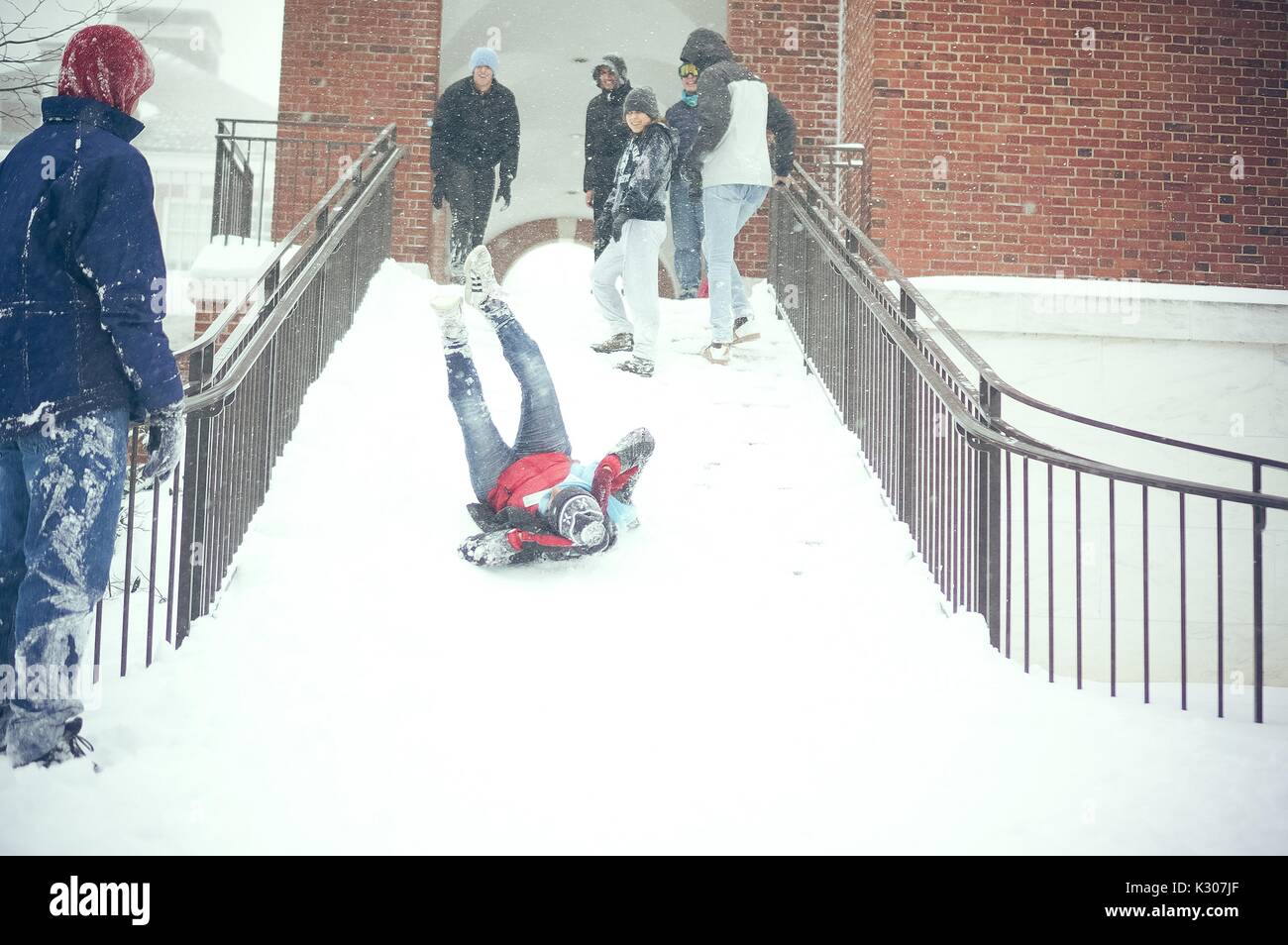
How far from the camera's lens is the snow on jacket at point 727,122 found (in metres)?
6.44

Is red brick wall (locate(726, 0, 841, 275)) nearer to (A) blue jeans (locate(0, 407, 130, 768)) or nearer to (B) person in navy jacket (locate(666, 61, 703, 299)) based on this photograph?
(B) person in navy jacket (locate(666, 61, 703, 299))

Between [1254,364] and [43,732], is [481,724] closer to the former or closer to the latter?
[43,732]

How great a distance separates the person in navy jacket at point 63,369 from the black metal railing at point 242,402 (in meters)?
0.52

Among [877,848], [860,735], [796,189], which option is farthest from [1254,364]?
[877,848]

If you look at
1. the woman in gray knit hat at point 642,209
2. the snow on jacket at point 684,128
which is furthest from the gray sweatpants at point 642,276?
the snow on jacket at point 684,128

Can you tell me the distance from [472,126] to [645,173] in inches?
72.8

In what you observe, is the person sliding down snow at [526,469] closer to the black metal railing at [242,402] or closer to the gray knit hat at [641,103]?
the black metal railing at [242,402]

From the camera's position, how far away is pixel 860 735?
3.18m

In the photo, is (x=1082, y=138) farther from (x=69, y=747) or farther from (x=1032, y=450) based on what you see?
(x=69, y=747)

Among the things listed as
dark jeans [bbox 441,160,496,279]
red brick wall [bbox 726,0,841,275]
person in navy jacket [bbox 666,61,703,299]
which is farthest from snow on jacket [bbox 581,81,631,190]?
red brick wall [bbox 726,0,841,275]

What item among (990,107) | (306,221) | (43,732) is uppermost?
(990,107)

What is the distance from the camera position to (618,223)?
6383mm

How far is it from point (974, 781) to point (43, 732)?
Answer: 96.0 inches

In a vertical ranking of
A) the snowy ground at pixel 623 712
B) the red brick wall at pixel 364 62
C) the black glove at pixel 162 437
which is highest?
the red brick wall at pixel 364 62
